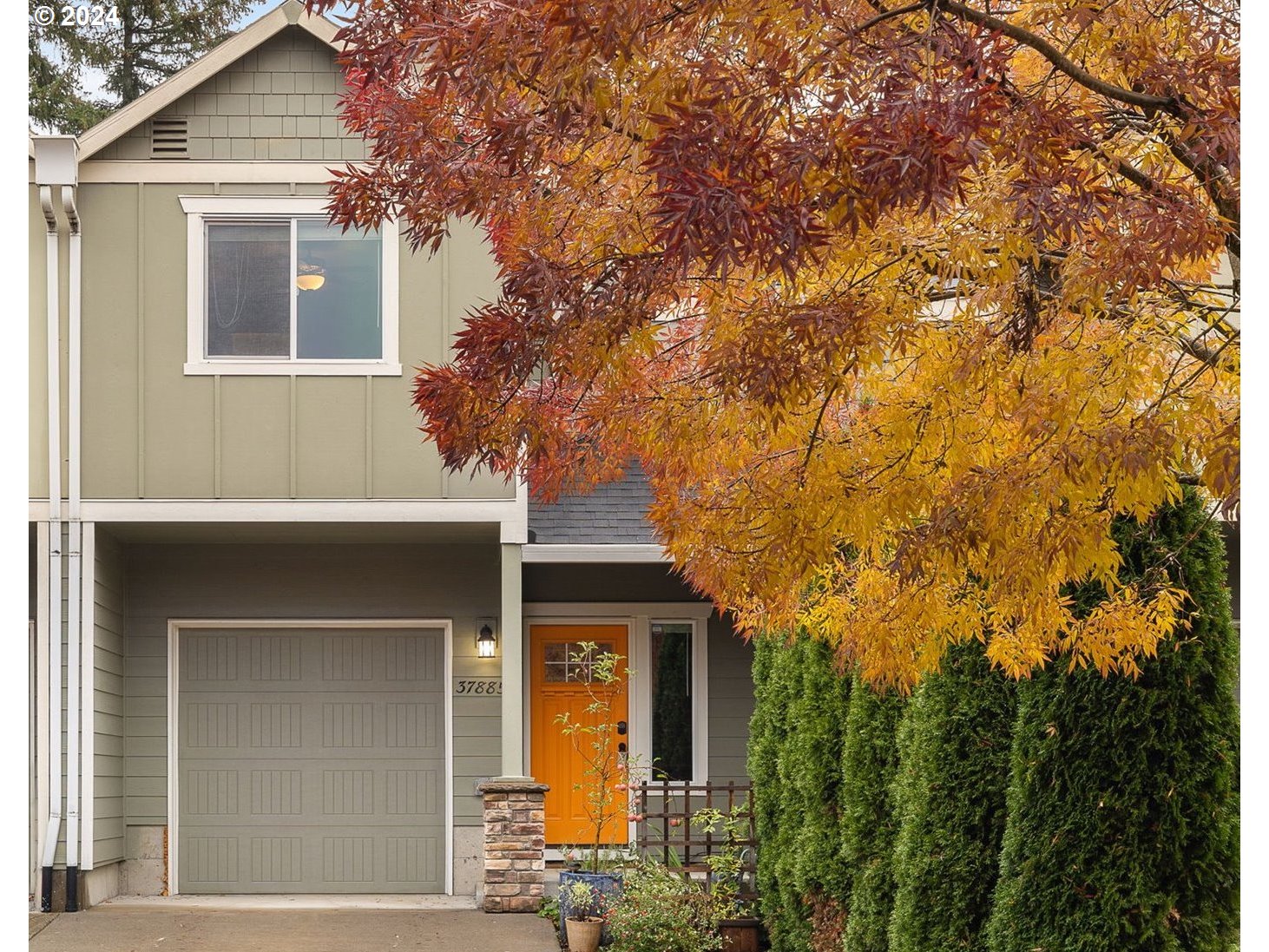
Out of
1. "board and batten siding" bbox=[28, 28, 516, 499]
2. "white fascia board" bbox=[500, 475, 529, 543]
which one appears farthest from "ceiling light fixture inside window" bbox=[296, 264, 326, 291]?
"white fascia board" bbox=[500, 475, 529, 543]

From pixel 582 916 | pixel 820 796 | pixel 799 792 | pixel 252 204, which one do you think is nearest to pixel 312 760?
pixel 582 916

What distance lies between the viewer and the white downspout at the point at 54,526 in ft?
38.6

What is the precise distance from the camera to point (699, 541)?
4.98 meters

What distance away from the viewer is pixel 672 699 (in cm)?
1413

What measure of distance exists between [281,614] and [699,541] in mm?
9030

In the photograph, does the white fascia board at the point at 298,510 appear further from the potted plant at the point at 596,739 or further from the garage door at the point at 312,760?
the garage door at the point at 312,760

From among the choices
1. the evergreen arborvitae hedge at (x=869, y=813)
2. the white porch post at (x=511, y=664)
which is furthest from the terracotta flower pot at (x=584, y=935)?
the evergreen arborvitae hedge at (x=869, y=813)

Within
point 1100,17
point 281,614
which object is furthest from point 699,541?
point 281,614

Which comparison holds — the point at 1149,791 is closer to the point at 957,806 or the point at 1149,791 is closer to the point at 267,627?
the point at 957,806

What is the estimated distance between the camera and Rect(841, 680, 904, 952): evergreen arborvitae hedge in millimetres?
7805

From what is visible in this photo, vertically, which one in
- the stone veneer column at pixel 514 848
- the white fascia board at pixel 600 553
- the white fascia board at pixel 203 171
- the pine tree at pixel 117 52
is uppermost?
the pine tree at pixel 117 52

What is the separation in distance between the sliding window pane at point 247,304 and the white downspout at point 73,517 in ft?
3.34

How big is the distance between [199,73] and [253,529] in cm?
370

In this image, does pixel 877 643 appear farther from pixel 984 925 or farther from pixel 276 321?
pixel 276 321
